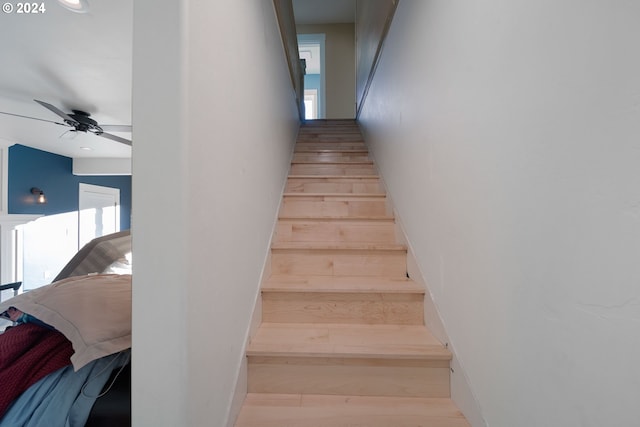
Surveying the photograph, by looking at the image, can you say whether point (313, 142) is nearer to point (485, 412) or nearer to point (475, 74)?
point (475, 74)

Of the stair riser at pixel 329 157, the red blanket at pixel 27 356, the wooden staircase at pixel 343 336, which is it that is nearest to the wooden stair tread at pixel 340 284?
the wooden staircase at pixel 343 336

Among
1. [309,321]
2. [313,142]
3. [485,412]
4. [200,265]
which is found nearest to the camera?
[200,265]

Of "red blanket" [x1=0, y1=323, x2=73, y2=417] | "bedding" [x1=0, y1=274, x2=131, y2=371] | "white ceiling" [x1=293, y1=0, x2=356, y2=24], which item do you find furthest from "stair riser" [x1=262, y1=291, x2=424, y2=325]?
"white ceiling" [x1=293, y1=0, x2=356, y2=24]

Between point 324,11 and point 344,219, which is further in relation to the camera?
point 324,11

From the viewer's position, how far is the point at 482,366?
801 millimetres

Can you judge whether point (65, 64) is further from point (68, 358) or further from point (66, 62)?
point (68, 358)

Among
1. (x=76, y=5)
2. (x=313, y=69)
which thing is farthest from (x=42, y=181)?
(x=313, y=69)

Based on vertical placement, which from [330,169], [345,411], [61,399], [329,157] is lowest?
[345,411]

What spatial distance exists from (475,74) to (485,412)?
102cm

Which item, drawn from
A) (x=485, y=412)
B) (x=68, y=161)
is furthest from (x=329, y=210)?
(x=68, y=161)

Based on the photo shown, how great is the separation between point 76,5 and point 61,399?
1810 mm

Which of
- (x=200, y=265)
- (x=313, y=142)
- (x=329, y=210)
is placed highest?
(x=313, y=142)

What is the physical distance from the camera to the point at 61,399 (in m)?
0.73

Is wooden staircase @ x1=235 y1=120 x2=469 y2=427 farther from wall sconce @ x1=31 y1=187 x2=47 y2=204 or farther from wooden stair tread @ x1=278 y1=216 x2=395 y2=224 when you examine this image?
wall sconce @ x1=31 y1=187 x2=47 y2=204
